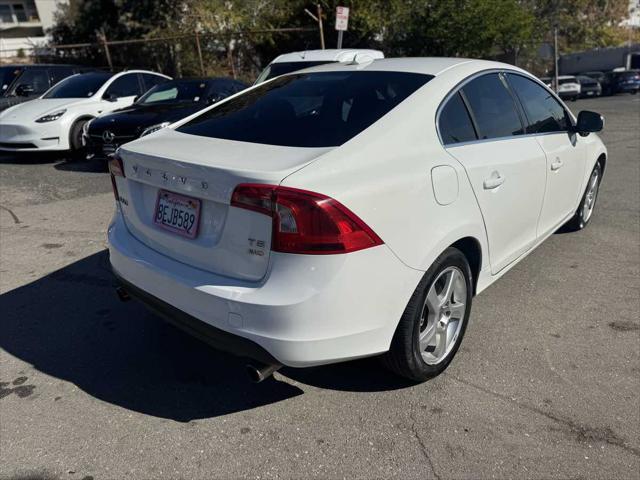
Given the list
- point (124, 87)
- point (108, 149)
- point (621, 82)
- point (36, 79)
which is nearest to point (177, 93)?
point (108, 149)

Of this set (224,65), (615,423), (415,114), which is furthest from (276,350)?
(224,65)

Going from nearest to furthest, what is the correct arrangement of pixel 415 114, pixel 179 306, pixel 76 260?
1. pixel 179 306
2. pixel 415 114
3. pixel 76 260

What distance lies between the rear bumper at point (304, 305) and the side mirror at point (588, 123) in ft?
8.61

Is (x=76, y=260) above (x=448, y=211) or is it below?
below

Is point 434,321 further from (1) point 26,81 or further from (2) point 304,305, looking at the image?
(1) point 26,81

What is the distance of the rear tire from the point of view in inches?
199

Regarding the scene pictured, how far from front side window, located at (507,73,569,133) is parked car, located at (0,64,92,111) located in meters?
10.2

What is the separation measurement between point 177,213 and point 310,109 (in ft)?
3.14

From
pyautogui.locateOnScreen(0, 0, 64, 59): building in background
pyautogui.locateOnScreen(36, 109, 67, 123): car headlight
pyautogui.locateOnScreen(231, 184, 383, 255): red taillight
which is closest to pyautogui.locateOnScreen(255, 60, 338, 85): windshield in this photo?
pyautogui.locateOnScreen(36, 109, 67, 123): car headlight

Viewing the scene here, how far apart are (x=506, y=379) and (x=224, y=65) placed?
64.1ft

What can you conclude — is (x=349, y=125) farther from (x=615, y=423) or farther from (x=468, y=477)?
(x=615, y=423)

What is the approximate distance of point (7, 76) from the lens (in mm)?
11008

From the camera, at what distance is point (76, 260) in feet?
15.4

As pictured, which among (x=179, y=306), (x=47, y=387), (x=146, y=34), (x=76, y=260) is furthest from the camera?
(x=146, y=34)
